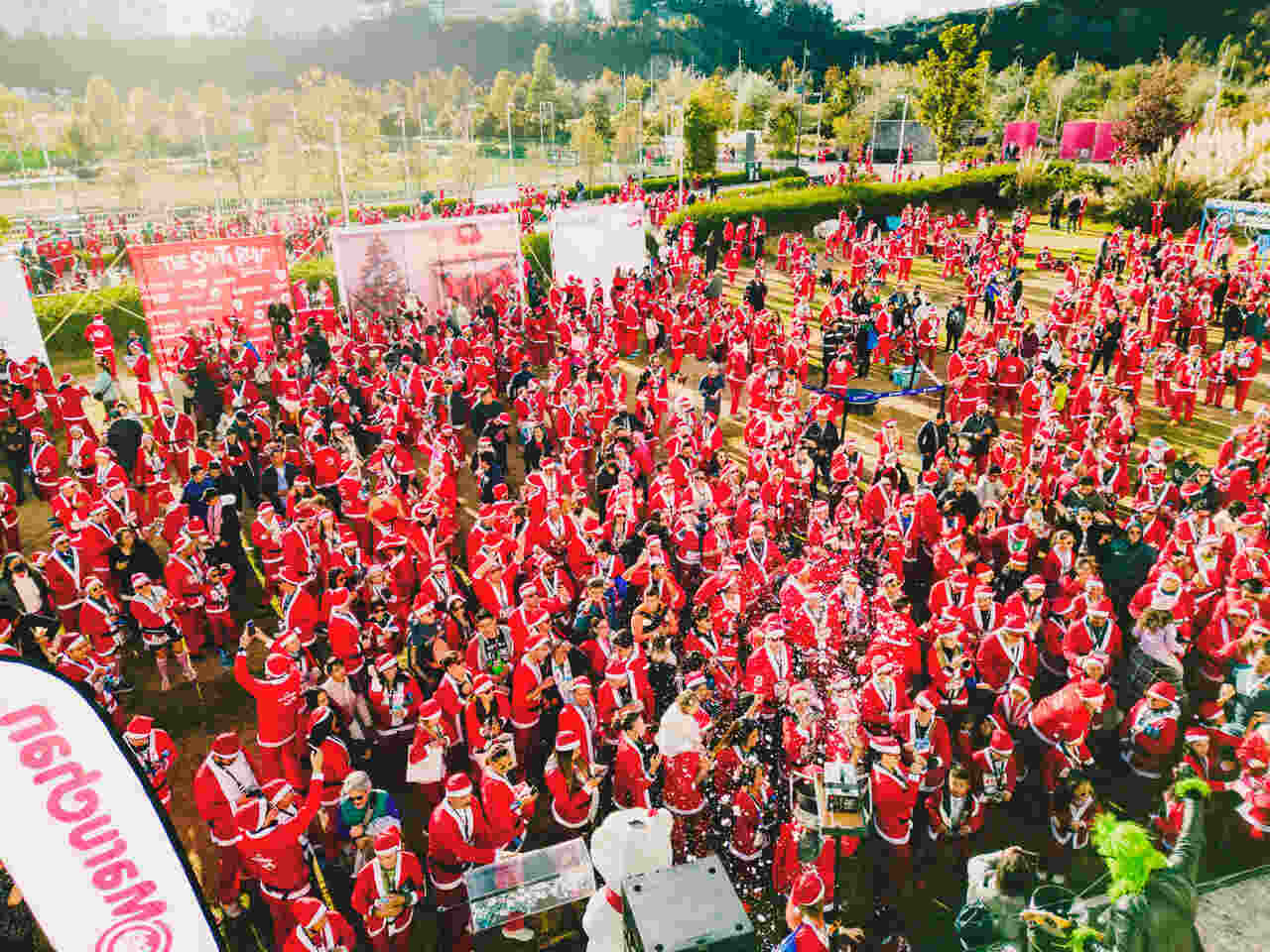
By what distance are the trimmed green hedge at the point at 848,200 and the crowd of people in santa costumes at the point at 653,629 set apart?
63.8 feet

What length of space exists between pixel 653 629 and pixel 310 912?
12.1 feet

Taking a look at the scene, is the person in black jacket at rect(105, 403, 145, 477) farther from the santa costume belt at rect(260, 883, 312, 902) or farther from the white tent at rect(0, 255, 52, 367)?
the santa costume belt at rect(260, 883, 312, 902)

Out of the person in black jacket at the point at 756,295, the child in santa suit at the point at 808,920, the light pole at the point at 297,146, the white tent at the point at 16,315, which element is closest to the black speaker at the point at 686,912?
the child in santa suit at the point at 808,920

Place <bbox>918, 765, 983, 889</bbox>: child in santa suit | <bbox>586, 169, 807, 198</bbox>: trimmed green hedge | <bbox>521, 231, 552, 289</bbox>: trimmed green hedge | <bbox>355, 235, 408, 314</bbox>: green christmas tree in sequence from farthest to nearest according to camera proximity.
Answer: <bbox>586, 169, 807, 198</bbox>: trimmed green hedge → <bbox>521, 231, 552, 289</bbox>: trimmed green hedge → <bbox>355, 235, 408, 314</bbox>: green christmas tree → <bbox>918, 765, 983, 889</bbox>: child in santa suit

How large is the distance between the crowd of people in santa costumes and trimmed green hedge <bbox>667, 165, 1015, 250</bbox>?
1945 cm

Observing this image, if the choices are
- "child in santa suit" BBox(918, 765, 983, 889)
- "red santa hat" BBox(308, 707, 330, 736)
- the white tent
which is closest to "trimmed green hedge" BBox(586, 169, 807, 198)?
the white tent

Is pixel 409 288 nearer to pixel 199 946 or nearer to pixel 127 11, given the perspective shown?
pixel 199 946

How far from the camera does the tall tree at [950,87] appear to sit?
125ft

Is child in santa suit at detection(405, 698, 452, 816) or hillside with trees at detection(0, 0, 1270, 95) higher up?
hillside with trees at detection(0, 0, 1270, 95)

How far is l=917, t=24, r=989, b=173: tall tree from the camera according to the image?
38.2 m

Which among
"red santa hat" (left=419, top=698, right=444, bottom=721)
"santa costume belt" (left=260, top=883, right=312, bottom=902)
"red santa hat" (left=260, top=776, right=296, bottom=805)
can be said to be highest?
"red santa hat" (left=419, top=698, right=444, bottom=721)

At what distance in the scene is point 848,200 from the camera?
116 feet

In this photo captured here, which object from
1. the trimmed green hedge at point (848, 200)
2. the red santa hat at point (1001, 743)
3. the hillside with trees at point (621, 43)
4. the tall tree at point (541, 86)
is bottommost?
the red santa hat at point (1001, 743)

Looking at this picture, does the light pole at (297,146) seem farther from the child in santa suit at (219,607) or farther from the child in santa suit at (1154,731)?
the child in santa suit at (1154,731)
